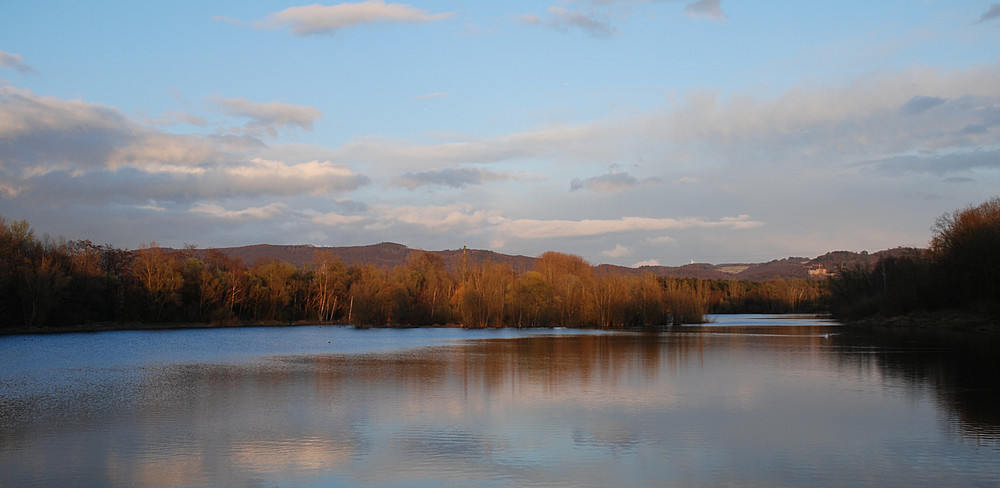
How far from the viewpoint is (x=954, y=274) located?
4619 centimetres

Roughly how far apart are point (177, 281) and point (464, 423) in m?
62.6

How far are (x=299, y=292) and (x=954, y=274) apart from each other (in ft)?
223

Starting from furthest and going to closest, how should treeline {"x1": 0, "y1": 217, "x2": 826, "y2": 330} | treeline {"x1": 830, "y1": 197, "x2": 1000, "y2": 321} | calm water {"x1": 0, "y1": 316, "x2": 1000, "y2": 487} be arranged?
1. treeline {"x1": 0, "y1": 217, "x2": 826, "y2": 330}
2. treeline {"x1": 830, "y1": 197, "x2": 1000, "y2": 321}
3. calm water {"x1": 0, "y1": 316, "x2": 1000, "y2": 487}

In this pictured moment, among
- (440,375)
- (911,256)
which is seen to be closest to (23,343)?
(440,375)

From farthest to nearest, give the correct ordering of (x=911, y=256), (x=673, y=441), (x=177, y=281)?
(x=177, y=281) → (x=911, y=256) → (x=673, y=441)

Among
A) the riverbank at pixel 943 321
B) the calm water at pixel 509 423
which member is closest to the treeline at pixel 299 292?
the riverbank at pixel 943 321

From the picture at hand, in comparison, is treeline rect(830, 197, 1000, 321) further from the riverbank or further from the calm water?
the calm water

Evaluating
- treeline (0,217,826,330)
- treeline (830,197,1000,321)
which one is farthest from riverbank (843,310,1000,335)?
treeline (0,217,826,330)

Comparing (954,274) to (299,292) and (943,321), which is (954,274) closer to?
(943,321)

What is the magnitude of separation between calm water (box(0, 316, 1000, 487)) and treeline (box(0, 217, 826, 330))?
35.3 meters

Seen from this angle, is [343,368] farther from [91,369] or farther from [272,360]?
[91,369]

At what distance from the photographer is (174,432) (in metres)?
13.6

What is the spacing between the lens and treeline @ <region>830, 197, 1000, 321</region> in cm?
4350

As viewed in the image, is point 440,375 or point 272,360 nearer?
point 440,375
